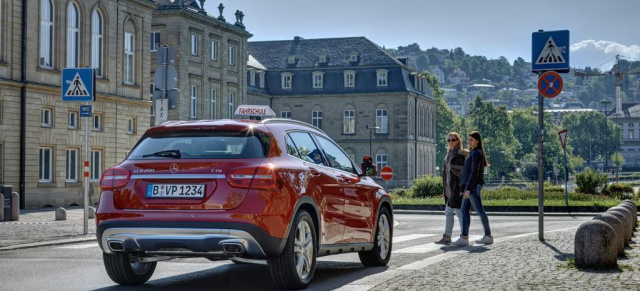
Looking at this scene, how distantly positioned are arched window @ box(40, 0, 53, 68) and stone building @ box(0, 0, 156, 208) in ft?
0.12

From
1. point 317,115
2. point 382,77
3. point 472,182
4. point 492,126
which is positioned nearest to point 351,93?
point 382,77

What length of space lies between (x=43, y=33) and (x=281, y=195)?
3068 centimetres

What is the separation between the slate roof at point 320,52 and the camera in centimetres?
9706

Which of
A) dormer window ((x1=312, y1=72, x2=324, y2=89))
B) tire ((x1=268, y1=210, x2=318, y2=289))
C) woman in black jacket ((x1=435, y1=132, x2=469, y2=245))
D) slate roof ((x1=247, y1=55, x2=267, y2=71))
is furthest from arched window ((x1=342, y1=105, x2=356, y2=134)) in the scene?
tire ((x1=268, y1=210, x2=318, y2=289))

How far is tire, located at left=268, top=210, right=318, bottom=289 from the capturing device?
9.52m

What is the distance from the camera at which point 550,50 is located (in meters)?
16.7

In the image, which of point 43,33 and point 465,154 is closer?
point 465,154

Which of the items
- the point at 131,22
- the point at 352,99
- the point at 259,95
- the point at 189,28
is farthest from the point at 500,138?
the point at 131,22

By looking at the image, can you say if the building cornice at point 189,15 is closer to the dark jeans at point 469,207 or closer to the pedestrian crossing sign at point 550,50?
the pedestrian crossing sign at point 550,50

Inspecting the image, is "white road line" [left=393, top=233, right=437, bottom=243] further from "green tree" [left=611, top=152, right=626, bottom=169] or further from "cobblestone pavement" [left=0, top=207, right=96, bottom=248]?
"green tree" [left=611, top=152, right=626, bottom=169]

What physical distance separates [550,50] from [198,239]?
934cm

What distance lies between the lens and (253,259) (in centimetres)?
945

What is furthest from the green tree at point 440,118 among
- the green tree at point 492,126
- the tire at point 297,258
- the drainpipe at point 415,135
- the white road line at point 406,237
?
the tire at point 297,258

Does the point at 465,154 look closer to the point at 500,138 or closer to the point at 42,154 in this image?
the point at 42,154
